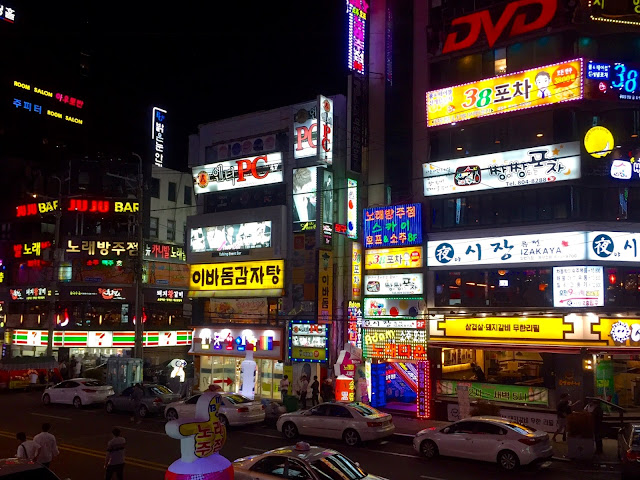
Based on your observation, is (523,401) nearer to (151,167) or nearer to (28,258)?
(151,167)

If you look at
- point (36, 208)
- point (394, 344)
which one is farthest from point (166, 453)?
point (36, 208)

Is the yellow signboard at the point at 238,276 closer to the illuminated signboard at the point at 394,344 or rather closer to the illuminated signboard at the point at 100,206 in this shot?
the illuminated signboard at the point at 394,344

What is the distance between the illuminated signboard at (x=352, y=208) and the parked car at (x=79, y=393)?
14243 mm

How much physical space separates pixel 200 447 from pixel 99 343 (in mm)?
44227

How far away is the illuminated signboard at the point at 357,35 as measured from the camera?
3022 centimetres

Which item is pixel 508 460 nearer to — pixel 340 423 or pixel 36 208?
pixel 340 423

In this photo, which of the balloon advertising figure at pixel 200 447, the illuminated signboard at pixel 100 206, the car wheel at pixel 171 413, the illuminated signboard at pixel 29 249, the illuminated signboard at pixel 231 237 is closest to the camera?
the balloon advertising figure at pixel 200 447

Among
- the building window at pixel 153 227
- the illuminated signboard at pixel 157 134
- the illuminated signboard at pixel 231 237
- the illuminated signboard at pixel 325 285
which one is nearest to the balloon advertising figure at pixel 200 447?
the illuminated signboard at pixel 325 285

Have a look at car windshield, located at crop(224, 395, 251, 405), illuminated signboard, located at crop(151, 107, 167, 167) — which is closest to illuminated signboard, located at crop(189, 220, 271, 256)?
car windshield, located at crop(224, 395, 251, 405)

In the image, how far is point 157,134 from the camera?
5159 cm

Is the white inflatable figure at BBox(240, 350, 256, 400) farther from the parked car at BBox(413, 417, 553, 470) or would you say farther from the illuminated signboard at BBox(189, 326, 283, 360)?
the parked car at BBox(413, 417, 553, 470)

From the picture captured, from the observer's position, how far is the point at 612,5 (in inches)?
967

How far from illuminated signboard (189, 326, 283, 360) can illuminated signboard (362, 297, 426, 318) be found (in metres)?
6.22

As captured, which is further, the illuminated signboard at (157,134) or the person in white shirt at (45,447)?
the illuminated signboard at (157,134)
